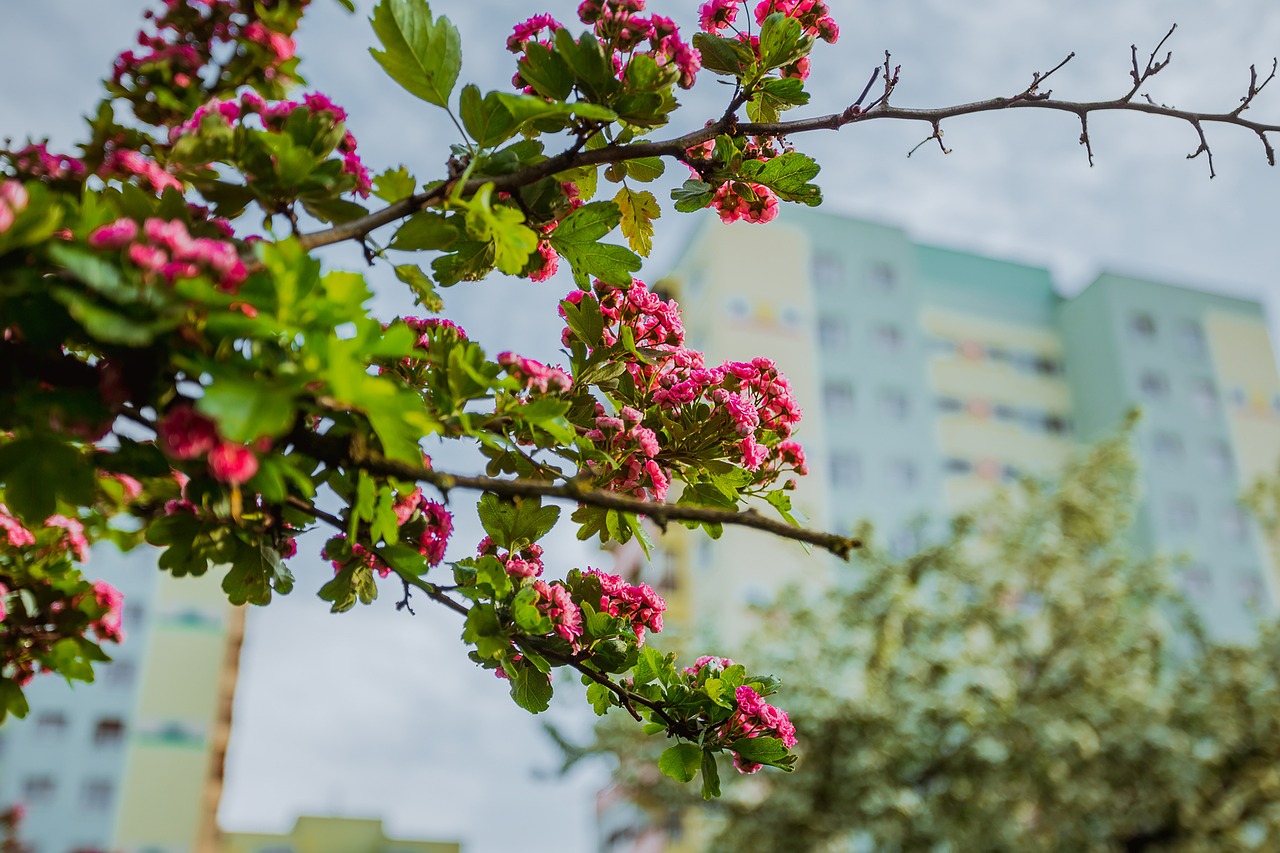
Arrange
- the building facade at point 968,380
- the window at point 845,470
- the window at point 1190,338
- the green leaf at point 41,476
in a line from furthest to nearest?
the window at point 1190,338 < the building facade at point 968,380 < the window at point 845,470 < the green leaf at point 41,476

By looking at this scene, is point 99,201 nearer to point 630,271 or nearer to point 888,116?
point 630,271

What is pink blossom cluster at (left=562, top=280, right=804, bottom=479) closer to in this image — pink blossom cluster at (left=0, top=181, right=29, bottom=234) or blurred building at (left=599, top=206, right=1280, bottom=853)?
pink blossom cluster at (left=0, top=181, right=29, bottom=234)

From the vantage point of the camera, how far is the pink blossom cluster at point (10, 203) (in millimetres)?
1501

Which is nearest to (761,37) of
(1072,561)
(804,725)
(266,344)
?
(266,344)

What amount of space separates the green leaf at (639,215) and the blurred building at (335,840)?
5494cm

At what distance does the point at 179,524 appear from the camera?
6.91 feet

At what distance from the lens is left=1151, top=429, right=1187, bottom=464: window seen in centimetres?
3209

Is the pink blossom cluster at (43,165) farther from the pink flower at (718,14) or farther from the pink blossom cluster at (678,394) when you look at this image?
the pink flower at (718,14)

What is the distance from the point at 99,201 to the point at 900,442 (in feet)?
94.3

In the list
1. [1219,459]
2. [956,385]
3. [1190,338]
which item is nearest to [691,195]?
[956,385]

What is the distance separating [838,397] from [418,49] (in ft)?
92.1

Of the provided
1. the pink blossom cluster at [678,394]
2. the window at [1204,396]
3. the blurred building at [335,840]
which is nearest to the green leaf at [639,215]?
the pink blossom cluster at [678,394]

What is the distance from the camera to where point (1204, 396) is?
110ft

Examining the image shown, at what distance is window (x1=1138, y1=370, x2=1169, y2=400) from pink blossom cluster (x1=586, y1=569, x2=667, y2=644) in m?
33.8
